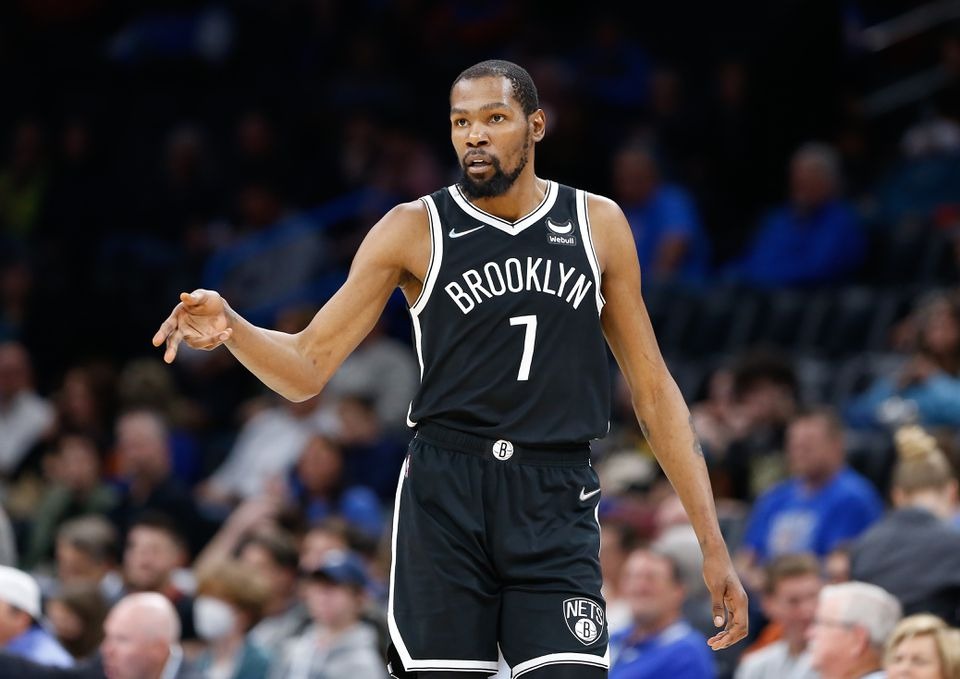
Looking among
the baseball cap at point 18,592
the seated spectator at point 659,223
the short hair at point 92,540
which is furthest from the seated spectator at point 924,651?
the seated spectator at point 659,223

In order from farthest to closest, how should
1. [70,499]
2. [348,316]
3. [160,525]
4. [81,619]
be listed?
[70,499]
[160,525]
[81,619]
[348,316]

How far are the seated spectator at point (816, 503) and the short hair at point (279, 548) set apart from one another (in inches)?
88.5

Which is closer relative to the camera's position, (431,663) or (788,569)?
(431,663)

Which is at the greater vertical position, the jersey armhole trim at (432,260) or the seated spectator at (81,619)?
the jersey armhole trim at (432,260)

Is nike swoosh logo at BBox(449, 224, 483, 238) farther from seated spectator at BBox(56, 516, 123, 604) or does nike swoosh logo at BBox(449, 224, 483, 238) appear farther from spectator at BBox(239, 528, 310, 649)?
seated spectator at BBox(56, 516, 123, 604)

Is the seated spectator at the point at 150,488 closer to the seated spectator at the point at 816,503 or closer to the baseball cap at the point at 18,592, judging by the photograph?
the baseball cap at the point at 18,592

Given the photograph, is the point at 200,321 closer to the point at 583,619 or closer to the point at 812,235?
the point at 583,619

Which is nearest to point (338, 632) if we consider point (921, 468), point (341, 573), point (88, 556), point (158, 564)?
point (341, 573)

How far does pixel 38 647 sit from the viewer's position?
6887mm

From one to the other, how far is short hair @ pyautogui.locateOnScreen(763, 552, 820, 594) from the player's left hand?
285 centimetres

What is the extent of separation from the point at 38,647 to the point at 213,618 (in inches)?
59.4

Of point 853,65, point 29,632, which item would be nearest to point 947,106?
point 853,65

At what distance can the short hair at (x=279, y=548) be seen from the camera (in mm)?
8664

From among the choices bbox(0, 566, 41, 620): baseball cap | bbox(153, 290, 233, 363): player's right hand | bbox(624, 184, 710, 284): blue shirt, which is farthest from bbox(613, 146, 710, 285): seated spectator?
bbox(153, 290, 233, 363): player's right hand
